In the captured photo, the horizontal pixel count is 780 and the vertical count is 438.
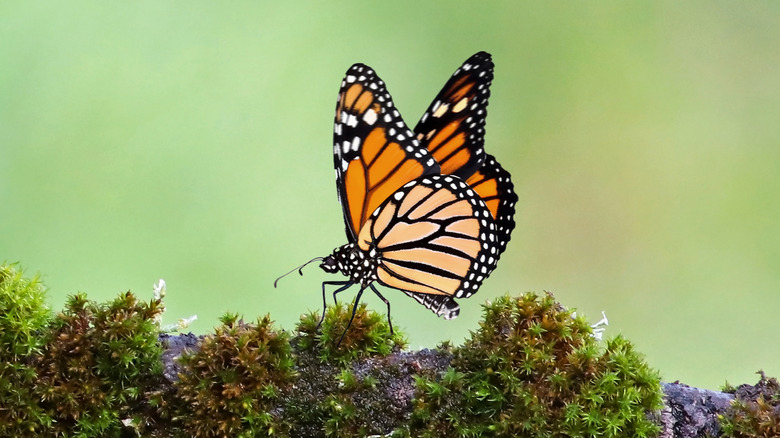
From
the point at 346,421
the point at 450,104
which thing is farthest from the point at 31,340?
the point at 450,104

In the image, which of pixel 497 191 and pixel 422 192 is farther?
pixel 497 191

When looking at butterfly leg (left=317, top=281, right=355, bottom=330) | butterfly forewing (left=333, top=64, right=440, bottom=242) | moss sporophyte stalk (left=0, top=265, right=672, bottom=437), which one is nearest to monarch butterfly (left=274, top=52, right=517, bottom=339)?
butterfly forewing (left=333, top=64, right=440, bottom=242)

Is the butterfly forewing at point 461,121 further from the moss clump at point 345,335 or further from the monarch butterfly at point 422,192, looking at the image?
the moss clump at point 345,335

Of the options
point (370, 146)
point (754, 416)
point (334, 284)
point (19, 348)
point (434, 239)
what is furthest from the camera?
point (434, 239)

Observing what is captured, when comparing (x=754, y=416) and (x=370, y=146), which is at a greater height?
(x=370, y=146)

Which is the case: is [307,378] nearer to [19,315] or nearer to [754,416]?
[19,315]

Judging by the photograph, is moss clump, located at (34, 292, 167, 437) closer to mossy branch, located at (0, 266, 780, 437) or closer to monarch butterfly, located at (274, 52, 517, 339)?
mossy branch, located at (0, 266, 780, 437)

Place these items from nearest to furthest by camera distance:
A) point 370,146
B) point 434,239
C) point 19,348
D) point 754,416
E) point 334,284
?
1. point 754,416
2. point 19,348
3. point 334,284
4. point 370,146
5. point 434,239

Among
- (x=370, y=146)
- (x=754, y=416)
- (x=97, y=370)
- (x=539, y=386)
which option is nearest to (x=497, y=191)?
(x=370, y=146)
